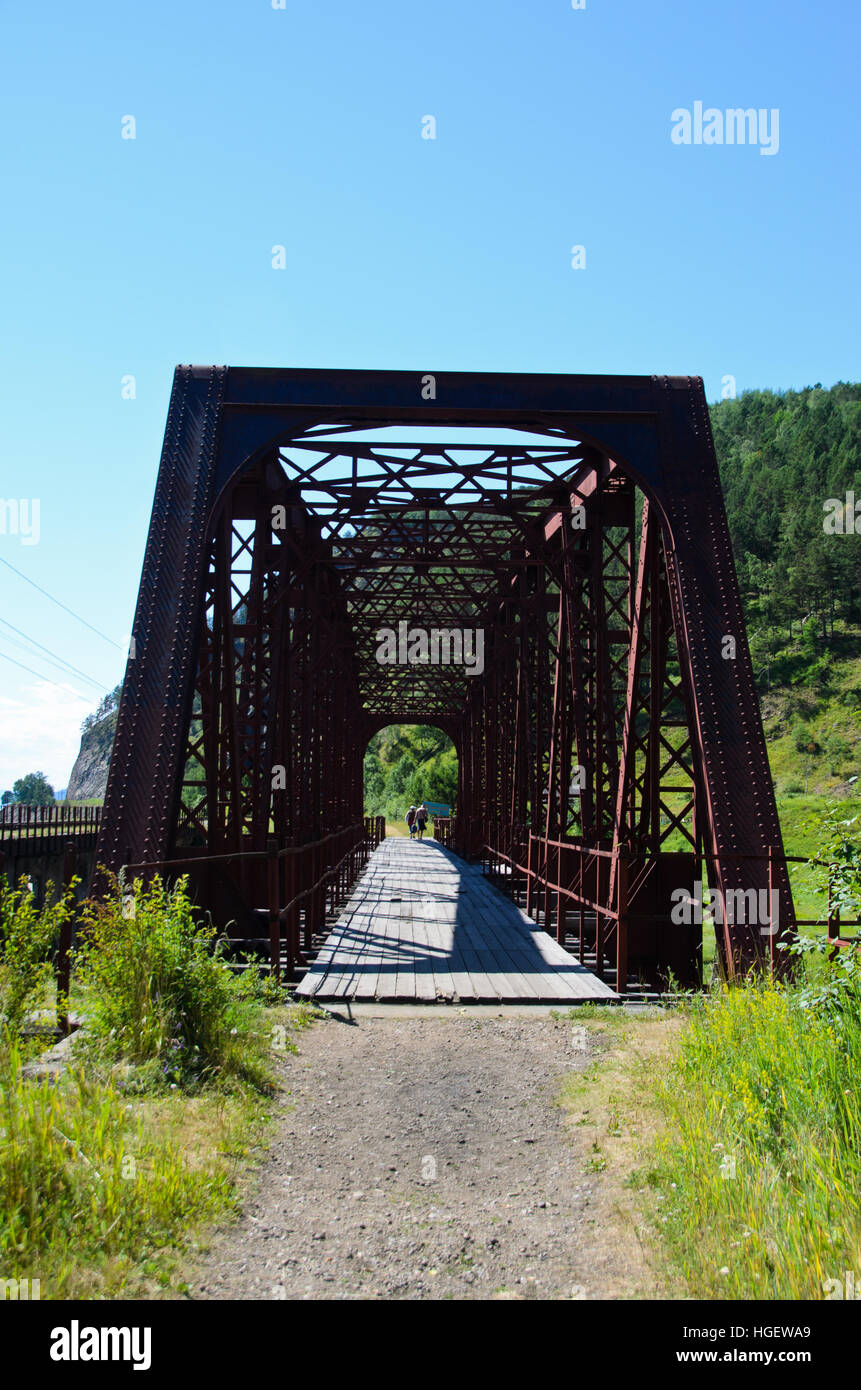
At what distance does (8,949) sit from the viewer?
5.75m

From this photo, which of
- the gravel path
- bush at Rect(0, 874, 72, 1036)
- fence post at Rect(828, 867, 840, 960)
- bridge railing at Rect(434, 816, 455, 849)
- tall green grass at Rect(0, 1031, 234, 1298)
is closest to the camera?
tall green grass at Rect(0, 1031, 234, 1298)

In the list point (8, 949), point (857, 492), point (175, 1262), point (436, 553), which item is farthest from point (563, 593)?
point (857, 492)

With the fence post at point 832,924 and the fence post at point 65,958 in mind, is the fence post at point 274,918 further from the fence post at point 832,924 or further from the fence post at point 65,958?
the fence post at point 832,924

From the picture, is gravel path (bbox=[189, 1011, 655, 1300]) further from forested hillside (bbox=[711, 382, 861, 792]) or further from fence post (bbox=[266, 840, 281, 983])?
forested hillside (bbox=[711, 382, 861, 792])

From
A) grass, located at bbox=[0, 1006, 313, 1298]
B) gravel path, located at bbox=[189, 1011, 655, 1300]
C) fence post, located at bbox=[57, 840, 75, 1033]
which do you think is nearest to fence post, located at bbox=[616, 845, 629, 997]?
gravel path, located at bbox=[189, 1011, 655, 1300]

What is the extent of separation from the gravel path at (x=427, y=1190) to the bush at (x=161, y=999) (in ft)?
1.58

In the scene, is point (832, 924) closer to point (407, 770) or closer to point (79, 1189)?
point (79, 1189)

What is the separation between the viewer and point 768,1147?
14.0 ft

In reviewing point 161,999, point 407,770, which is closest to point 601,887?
point 161,999

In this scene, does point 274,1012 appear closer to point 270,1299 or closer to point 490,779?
point 270,1299

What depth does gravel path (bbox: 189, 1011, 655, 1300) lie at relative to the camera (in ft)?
11.9

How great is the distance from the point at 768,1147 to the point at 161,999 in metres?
3.43

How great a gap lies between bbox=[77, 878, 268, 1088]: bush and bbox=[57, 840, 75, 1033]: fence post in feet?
0.31

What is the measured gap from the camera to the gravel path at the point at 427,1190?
3633 mm
